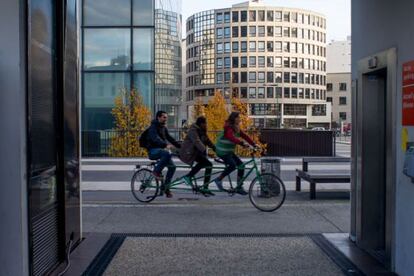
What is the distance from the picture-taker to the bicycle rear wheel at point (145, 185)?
999 centimetres

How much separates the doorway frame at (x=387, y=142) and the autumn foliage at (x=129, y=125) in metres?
15.6

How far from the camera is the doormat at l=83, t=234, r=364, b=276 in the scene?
18.2 ft

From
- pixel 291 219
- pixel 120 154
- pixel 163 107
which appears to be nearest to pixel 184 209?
pixel 291 219

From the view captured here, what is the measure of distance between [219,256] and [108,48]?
20114mm

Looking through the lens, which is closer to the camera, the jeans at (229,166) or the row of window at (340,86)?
the jeans at (229,166)

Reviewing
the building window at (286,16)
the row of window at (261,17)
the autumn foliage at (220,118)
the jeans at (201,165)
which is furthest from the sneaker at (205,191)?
the building window at (286,16)

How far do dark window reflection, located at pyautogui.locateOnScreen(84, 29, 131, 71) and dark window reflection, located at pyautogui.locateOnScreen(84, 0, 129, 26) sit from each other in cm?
37

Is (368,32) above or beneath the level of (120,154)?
above

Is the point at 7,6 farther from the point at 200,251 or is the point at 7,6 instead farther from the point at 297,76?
the point at 297,76

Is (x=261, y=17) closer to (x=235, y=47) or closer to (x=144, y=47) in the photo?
(x=235, y=47)

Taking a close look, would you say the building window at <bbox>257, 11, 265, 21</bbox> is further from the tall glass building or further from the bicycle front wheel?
the bicycle front wheel

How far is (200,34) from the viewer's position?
121 metres

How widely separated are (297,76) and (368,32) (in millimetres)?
113266

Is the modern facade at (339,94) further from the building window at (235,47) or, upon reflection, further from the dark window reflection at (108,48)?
the dark window reflection at (108,48)
